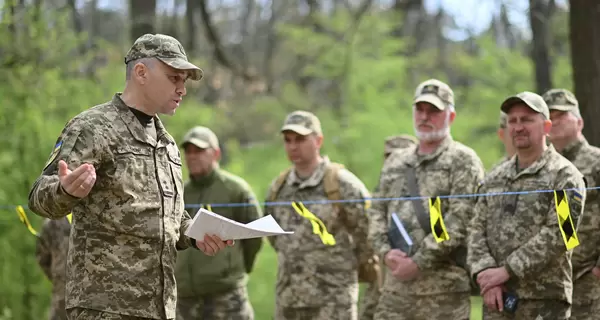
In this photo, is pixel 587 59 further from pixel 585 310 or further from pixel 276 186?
pixel 276 186

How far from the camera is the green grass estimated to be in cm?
1781

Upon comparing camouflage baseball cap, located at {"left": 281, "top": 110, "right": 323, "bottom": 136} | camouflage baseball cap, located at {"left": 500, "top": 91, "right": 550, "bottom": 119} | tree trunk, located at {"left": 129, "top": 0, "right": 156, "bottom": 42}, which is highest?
tree trunk, located at {"left": 129, "top": 0, "right": 156, "bottom": 42}

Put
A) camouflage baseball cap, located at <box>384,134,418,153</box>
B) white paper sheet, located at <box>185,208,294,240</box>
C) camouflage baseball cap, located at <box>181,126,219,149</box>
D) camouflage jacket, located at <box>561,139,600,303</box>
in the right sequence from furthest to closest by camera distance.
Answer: camouflage baseball cap, located at <box>384,134,418,153</box> → camouflage baseball cap, located at <box>181,126,219,149</box> → camouflage jacket, located at <box>561,139,600,303</box> → white paper sheet, located at <box>185,208,294,240</box>

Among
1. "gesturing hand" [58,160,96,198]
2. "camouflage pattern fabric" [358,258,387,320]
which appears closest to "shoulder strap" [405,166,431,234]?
"camouflage pattern fabric" [358,258,387,320]

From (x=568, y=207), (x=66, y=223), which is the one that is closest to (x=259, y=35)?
(x=66, y=223)

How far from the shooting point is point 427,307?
7500 millimetres

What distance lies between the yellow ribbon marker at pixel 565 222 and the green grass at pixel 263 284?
453 inches

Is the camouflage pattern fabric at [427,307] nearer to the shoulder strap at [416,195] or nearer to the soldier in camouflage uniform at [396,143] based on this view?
the shoulder strap at [416,195]

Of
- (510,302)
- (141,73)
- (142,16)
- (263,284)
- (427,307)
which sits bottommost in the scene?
(263,284)

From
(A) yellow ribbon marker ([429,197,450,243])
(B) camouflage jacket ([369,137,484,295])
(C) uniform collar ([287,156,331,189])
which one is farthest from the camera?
(C) uniform collar ([287,156,331,189])

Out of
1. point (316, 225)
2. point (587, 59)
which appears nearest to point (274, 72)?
point (587, 59)

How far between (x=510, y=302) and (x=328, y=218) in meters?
2.35

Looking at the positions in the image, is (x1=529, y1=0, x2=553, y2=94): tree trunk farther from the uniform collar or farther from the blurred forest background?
the uniform collar

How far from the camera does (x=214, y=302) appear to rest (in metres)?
9.08
